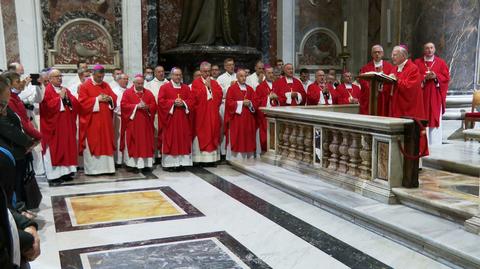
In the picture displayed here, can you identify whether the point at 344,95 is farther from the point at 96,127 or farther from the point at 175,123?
the point at 96,127

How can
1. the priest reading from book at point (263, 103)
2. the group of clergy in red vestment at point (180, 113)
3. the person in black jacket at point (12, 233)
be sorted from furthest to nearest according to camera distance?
the priest reading from book at point (263, 103), the group of clergy in red vestment at point (180, 113), the person in black jacket at point (12, 233)

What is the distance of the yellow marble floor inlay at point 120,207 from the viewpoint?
5305mm

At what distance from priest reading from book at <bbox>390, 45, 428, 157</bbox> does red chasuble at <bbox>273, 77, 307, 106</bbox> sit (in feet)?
8.41

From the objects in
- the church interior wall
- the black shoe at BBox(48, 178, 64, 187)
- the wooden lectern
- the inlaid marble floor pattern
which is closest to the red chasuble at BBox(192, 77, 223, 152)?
the inlaid marble floor pattern

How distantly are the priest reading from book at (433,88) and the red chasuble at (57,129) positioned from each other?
544cm

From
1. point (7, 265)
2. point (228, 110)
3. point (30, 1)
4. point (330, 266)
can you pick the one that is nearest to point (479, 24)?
point (228, 110)

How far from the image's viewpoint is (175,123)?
7.99m

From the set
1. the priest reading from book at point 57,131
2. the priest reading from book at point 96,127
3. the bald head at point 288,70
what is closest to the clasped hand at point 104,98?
the priest reading from book at point 96,127

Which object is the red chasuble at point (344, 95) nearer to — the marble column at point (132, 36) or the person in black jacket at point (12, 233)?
the marble column at point (132, 36)

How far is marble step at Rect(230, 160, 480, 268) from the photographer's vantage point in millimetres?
3762

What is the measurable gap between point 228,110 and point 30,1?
14.7 ft

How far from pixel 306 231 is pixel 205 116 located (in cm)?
396

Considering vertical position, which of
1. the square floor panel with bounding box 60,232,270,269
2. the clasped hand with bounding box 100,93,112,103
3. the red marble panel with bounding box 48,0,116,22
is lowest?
the square floor panel with bounding box 60,232,270,269

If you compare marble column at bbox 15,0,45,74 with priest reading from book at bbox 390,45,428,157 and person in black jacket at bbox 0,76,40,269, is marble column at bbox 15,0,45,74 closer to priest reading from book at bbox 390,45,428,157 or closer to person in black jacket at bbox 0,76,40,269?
priest reading from book at bbox 390,45,428,157
